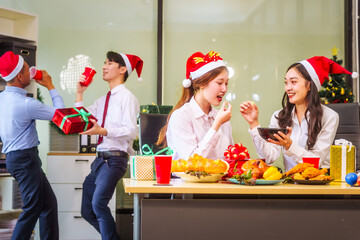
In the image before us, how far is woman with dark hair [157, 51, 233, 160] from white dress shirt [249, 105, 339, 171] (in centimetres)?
23

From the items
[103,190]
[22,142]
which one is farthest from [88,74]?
[103,190]

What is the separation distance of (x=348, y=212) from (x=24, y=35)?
3.29m

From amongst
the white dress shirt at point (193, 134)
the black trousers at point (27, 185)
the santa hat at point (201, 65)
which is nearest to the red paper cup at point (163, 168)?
the white dress shirt at point (193, 134)

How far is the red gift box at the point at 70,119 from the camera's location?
2504 mm

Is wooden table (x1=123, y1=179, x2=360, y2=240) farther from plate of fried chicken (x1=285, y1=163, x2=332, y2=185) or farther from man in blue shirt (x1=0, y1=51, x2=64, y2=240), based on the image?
man in blue shirt (x1=0, y1=51, x2=64, y2=240)

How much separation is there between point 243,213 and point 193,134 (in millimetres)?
828

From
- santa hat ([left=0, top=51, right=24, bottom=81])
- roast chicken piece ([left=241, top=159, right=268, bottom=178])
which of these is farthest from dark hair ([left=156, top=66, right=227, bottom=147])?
santa hat ([left=0, top=51, right=24, bottom=81])

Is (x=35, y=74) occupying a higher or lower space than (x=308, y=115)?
higher

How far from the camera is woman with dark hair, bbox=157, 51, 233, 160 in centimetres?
266

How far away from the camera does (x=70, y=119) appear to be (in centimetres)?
251

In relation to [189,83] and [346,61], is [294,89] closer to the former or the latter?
[189,83]

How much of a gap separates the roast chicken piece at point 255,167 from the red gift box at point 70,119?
0.91 metres

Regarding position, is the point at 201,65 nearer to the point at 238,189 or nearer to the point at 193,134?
the point at 193,134

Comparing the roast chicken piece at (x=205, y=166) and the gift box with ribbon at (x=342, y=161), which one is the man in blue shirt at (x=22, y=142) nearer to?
the roast chicken piece at (x=205, y=166)
